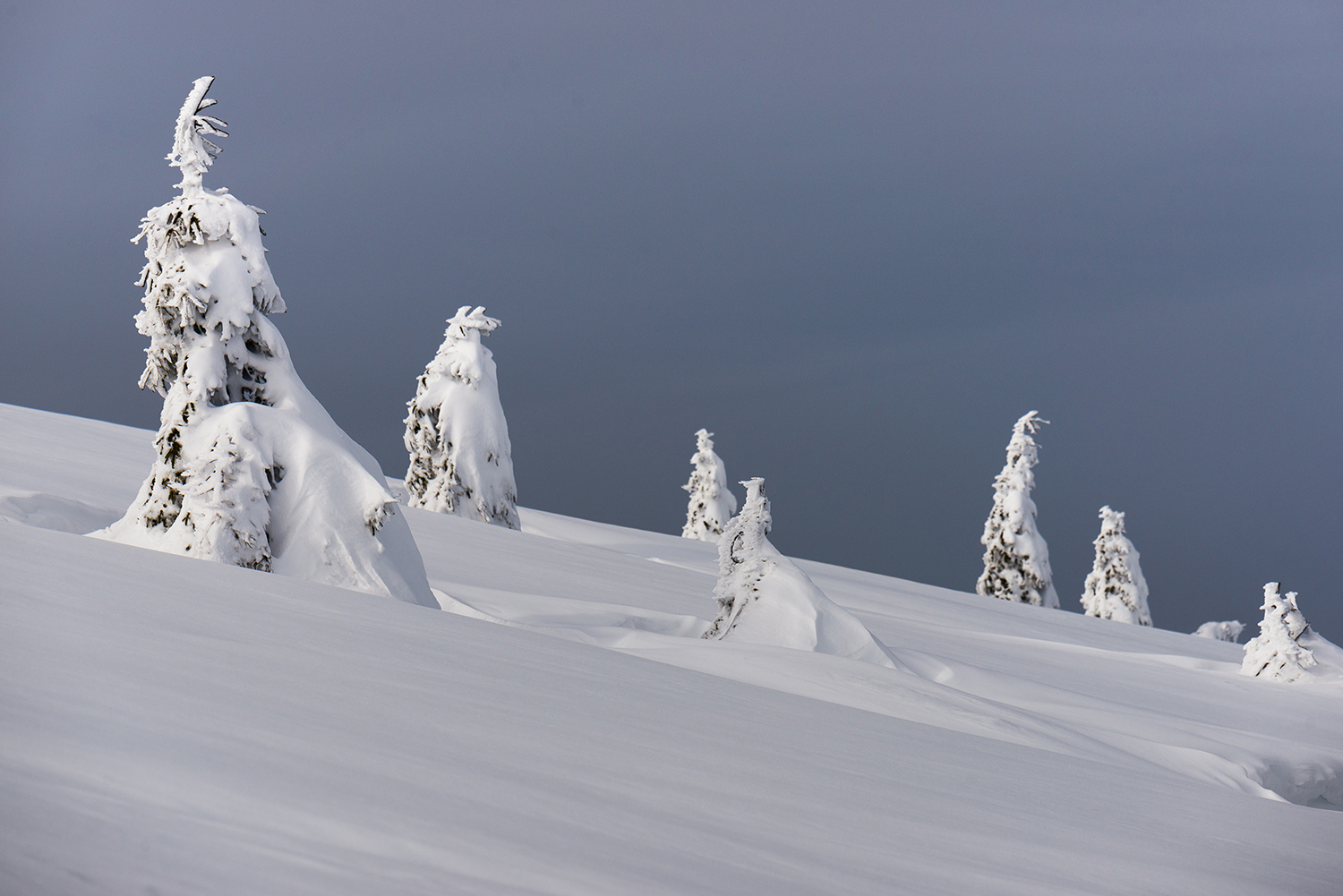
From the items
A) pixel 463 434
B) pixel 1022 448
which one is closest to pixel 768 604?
pixel 463 434

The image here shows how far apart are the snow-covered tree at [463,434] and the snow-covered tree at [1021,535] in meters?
21.2

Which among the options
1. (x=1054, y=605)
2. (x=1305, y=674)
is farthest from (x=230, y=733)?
(x=1054, y=605)

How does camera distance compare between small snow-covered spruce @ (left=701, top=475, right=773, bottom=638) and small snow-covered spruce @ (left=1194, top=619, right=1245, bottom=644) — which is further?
small snow-covered spruce @ (left=1194, top=619, right=1245, bottom=644)

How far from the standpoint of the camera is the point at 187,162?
1136 cm

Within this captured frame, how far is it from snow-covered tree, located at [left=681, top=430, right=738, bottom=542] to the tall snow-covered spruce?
32.2 meters

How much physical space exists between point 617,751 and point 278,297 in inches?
359

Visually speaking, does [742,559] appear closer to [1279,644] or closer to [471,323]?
[1279,644]

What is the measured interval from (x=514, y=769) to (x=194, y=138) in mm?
10496

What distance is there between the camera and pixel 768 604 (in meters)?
11.2

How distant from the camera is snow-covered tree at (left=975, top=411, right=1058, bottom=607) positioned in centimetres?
3888

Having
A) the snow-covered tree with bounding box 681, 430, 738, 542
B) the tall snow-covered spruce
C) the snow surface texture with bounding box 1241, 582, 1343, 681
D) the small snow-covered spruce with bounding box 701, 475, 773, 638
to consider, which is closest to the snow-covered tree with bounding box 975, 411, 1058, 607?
the snow-covered tree with bounding box 681, 430, 738, 542

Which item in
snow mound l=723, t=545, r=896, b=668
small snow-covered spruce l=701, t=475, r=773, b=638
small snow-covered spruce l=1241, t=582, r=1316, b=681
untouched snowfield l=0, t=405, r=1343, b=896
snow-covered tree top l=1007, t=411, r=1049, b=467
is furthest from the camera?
snow-covered tree top l=1007, t=411, r=1049, b=467

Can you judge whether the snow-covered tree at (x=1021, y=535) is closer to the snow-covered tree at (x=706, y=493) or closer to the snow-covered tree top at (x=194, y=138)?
the snow-covered tree at (x=706, y=493)

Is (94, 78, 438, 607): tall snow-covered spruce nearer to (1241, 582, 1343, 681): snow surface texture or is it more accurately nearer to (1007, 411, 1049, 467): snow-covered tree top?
(1241, 582, 1343, 681): snow surface texture
